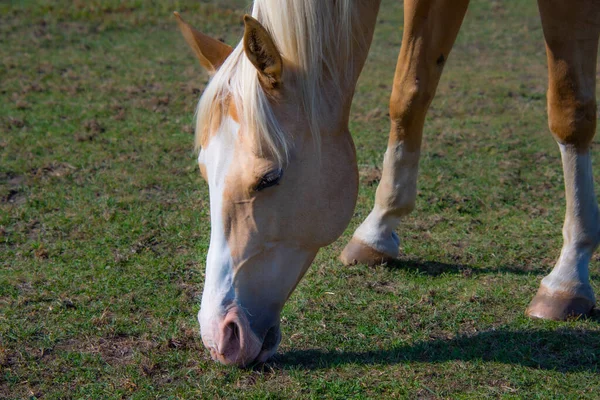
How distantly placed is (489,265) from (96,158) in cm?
268

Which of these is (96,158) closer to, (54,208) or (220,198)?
(54,208)

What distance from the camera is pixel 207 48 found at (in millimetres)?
2398

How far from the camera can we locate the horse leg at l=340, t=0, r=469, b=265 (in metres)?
3.06

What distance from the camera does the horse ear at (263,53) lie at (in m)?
2.02

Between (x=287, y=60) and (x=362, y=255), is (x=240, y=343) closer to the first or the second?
(x=287, y=60)

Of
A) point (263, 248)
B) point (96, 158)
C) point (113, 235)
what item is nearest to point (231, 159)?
point (263, 248)

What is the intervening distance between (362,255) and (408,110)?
2.34 ft

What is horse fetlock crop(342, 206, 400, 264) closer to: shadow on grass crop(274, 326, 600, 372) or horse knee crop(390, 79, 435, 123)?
horse knee crop(390, 79, 435, 123)

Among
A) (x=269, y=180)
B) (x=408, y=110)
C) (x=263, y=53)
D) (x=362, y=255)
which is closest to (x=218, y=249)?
(x=269, y=180)

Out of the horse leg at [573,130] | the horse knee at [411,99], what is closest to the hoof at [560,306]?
the horse leg at [573,130]

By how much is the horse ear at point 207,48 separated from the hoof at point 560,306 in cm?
161


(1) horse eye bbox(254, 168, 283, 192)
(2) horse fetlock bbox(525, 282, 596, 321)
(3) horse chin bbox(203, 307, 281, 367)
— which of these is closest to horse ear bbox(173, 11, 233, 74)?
(1) horse eye bbox(254, 168, 283, 192)

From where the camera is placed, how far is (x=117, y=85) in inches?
245

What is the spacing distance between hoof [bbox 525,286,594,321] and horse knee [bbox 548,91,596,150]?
619mm
